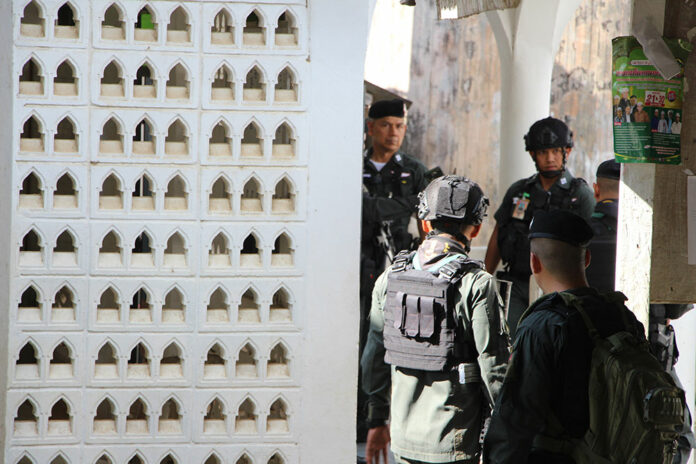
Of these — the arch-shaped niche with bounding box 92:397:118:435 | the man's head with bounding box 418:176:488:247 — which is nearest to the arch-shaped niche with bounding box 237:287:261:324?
the arch-shaped niche with bounding box 92:397:118:435

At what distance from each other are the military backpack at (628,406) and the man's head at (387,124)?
4204 millimetres

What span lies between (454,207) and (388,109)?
10.3 feet

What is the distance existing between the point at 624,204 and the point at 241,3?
85.6 inches

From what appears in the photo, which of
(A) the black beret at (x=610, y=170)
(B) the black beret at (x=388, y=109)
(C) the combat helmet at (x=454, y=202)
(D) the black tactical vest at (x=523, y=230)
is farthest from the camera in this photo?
(B) the black beret at (x=388, y=109)

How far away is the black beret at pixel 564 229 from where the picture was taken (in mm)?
2809

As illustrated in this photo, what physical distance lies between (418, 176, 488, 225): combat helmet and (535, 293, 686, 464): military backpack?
1.09 meters

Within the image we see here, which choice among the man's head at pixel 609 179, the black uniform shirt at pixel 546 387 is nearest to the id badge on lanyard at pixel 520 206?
the man's head at pixel 609 179

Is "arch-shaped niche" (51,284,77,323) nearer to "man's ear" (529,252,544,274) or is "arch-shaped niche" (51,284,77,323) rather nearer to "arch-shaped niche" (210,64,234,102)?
"arch-shaped niche" (210,64,234,102)

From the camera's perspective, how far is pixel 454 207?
142 inches

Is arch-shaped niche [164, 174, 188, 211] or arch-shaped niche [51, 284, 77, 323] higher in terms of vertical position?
arch-shaped niche [164, 174, 188, 211]

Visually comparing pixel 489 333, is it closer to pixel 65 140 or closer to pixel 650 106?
pixel 650 106

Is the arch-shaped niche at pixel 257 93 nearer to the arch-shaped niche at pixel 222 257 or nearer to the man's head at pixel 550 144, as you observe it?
the arch-shaped niche at pixel 222 257

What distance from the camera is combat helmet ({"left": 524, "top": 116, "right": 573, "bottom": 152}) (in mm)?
6000

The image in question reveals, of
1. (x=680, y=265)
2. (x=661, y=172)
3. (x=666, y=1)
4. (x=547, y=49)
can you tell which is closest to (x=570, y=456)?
(x=680, y=265)
